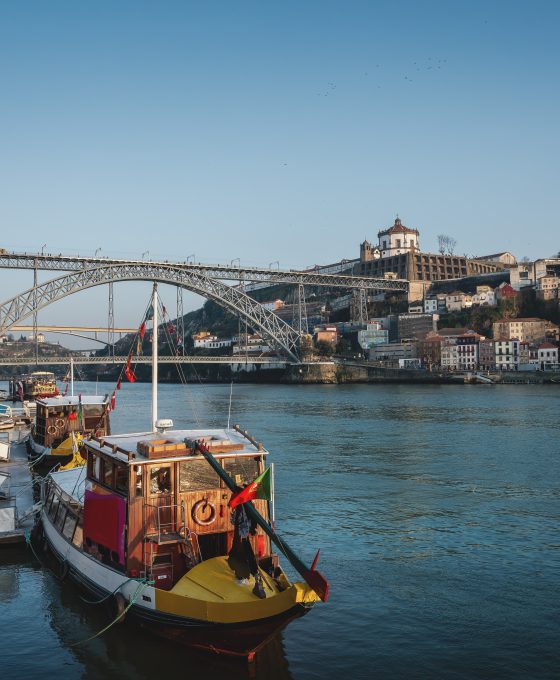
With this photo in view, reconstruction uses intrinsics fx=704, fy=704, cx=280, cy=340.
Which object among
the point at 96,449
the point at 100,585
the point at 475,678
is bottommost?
the point at 475,678

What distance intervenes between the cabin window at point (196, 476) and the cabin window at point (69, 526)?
2684mm

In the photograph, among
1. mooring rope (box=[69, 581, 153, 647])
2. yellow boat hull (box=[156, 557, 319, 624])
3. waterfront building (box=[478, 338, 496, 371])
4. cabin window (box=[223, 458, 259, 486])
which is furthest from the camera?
waterfront building (box=[478, 338, 496, 371])

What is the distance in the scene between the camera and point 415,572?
34.6ft

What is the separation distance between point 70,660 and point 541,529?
8.63 m

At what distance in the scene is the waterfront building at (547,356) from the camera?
221 feet

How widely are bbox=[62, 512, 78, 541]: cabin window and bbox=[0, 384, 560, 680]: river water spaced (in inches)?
27.7

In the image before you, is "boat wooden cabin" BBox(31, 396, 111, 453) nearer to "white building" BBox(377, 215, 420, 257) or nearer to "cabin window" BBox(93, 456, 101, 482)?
"cabin window" BBox(93, 456, 101, 482)

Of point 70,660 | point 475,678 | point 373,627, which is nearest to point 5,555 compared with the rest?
point 70,660

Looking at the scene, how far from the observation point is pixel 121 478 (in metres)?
8.39

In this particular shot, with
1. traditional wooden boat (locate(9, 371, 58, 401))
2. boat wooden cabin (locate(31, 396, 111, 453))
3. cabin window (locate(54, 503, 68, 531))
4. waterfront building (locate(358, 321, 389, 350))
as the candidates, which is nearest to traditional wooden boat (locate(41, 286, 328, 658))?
cabin window (locate(54, 503, 68, 531))

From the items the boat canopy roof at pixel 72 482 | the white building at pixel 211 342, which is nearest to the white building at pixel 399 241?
the white building at pixel 211 342

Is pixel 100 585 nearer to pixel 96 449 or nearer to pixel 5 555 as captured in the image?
pixel 96 449

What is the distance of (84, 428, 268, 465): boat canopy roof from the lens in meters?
8.12

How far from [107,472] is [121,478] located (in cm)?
44
